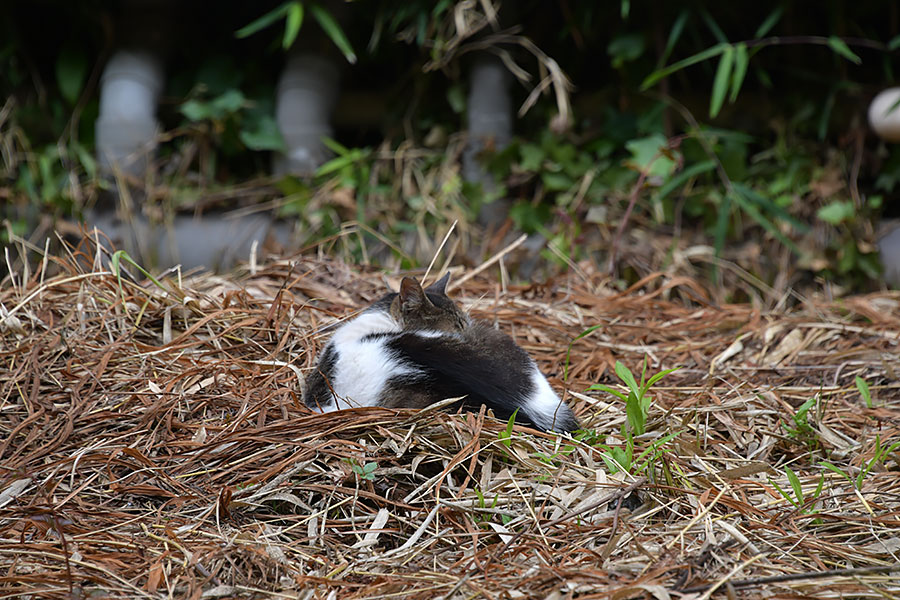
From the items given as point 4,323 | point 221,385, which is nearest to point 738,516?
point 221,385

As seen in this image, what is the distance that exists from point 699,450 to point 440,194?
2314 millimetres

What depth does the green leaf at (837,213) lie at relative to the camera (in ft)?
11.2

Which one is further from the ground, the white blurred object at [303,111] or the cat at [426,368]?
the white blurred object at [303,111]

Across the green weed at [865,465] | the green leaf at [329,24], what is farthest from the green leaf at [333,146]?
the green weed at [865,465]

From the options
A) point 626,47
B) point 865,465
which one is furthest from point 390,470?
point 626,47

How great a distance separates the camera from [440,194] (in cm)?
373

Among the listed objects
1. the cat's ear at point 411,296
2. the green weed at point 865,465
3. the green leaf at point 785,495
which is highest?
the cat's ear at point 411,296

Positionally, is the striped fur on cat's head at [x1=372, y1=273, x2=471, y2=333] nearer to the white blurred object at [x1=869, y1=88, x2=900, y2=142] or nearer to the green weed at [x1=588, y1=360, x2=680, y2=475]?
the green weed at [x1=588, y1=360, x2=680, y2=475]

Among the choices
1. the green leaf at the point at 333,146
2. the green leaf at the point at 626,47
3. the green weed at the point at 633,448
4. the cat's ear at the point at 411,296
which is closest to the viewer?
the green weed at the point at 633,448

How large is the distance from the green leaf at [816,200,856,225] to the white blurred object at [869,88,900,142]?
0.32 m

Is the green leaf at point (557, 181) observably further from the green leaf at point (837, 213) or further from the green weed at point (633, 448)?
the green weed at point (633, 448)

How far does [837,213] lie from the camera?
3.42m

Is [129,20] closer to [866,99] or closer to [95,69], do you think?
[95,69]

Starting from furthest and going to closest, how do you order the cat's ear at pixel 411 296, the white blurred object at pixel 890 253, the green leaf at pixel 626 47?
the green leaf at pixel 626 47
the white blurred object at pixel 890 253
the cat's ear at pixel 411 296
